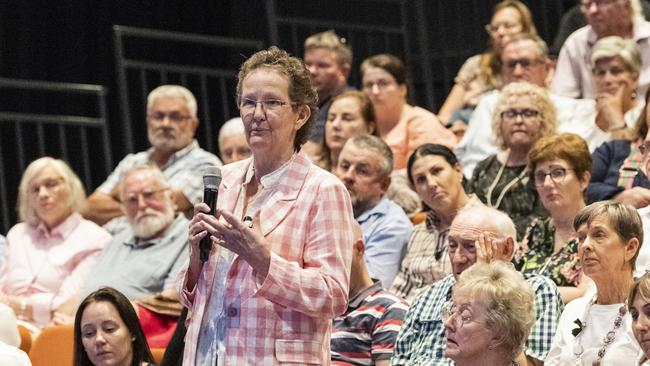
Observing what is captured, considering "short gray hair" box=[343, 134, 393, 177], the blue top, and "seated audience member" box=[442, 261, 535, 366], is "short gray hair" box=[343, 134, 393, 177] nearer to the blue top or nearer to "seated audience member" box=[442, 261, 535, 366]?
the blue top

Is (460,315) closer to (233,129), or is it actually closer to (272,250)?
(272,250)

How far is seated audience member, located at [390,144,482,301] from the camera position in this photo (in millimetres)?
5270

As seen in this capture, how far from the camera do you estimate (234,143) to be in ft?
21.7

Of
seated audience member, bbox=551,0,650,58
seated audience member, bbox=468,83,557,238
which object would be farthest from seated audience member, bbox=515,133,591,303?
seated audience member, bbox=551,0,650,58

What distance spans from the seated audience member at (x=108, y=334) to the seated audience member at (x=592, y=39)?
2.98m

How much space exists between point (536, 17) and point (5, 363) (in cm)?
558

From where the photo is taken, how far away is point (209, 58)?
865 centimetres

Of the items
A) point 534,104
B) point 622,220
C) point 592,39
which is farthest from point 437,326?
point 592,39

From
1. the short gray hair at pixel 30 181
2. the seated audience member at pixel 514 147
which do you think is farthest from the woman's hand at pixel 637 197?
the short gray hair at pixel 30 181

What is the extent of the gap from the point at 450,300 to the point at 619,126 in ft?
5.92

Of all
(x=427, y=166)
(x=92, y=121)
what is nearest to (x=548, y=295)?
(x=427, y=166)

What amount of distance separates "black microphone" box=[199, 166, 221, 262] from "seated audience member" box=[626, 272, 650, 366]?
1.10m

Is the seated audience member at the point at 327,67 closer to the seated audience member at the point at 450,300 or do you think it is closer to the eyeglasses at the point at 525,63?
the eyeglasses at the point at 525,63

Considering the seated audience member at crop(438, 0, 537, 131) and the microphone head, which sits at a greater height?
the seated audience member at crop(438, 0, 537, 131)
